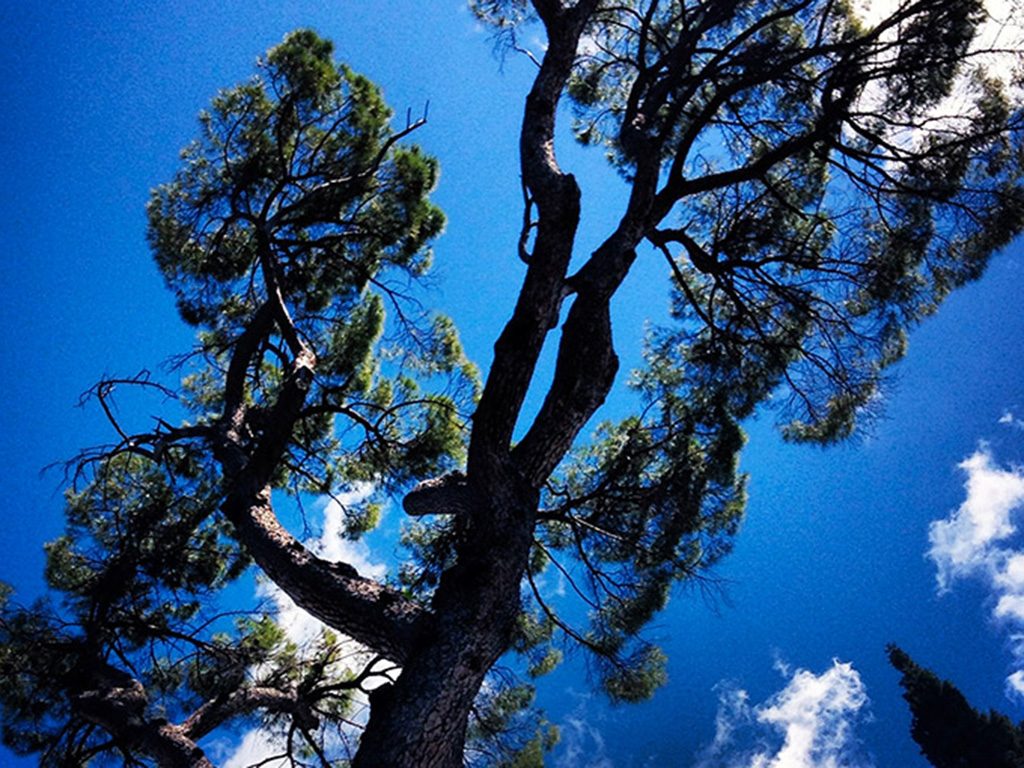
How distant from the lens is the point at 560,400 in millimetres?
2844

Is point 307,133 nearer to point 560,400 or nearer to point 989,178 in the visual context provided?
point 560,400

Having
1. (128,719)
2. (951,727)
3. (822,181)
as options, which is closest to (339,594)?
(128,719)

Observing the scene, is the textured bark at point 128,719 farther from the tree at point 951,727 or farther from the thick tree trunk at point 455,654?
the tree at point 951,727

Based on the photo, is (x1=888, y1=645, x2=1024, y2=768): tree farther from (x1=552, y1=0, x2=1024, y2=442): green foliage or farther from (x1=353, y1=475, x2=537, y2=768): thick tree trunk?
(x1=353, y1=475, x2=537, y2=768): thick tree trunk

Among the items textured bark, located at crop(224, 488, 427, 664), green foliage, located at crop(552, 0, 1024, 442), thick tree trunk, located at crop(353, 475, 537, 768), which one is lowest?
thick tree trunk, located at crop(353, 475, 537, 768)

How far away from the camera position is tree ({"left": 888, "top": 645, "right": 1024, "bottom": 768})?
16797 millimetres

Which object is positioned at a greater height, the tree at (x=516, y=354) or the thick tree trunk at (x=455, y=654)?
the tree at (x=516, y=354)

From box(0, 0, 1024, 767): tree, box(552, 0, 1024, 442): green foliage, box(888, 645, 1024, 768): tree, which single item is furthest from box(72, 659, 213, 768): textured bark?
box(888, 645, 1024, 768): tree

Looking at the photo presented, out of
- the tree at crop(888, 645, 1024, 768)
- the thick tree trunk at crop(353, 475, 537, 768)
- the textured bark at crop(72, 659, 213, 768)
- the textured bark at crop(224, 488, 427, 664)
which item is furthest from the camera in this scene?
the tree at crop(888, 645, 1024, 768)

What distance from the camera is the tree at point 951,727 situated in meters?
16.8

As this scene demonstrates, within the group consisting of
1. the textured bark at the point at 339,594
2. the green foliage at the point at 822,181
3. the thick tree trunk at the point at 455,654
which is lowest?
the thick tree trunk at the point at 455,654

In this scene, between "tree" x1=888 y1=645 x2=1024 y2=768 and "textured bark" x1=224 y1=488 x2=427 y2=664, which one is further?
"tree" x1=888 y1=645 x2=1024 y2=768

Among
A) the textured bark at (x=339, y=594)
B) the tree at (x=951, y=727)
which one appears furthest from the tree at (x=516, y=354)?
the tree at (x=951, y=727)

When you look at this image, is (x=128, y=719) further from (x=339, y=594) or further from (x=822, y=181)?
(x=822, y=181)
